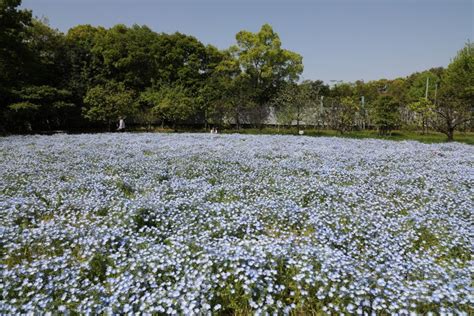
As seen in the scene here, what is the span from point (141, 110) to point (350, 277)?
29.5 meters

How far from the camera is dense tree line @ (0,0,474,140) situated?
22500 millimetres

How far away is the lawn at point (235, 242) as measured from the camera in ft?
9.84

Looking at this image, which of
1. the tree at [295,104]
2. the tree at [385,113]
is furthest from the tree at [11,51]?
the tree at [385,113]

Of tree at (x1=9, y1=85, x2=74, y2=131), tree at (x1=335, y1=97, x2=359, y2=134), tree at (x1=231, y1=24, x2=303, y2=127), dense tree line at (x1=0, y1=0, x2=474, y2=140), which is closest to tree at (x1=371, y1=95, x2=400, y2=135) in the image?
dense tree line at (x1=0, y1=0, x2=474, y2=140)

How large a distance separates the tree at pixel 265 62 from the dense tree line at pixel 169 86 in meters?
0.11

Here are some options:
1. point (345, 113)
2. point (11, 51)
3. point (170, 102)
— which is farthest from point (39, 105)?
point (345, 113)

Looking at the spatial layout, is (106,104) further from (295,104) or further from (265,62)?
(265,62)

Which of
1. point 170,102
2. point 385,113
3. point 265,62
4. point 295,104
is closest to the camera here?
point 385,113

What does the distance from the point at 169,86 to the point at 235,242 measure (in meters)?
29.5

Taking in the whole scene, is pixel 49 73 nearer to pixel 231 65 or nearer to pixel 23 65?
pixel 23 65

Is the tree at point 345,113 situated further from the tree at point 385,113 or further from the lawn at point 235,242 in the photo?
the lawn at point 235,242

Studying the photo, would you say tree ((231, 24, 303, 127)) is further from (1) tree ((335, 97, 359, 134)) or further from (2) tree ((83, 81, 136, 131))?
(2) tree ((83, 81, 136, 131))

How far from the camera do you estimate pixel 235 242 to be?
160 inches

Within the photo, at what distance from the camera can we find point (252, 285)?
3146 millimetres
